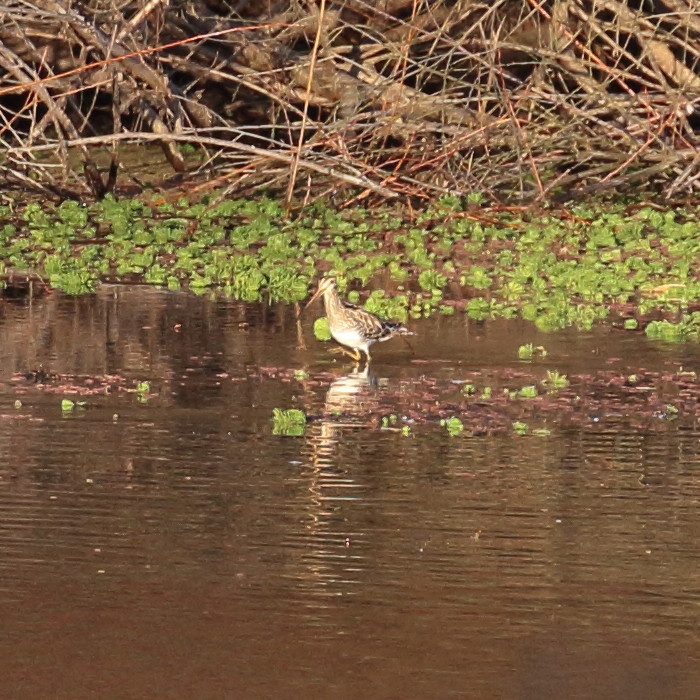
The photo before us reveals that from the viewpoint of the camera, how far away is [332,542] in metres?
7.18

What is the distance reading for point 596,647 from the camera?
6016 mm

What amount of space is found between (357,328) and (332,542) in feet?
13.5

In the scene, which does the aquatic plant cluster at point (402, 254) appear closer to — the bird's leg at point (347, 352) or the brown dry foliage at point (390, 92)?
the brown dry foliage at point (390, 92)

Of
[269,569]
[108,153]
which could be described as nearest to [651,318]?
[269,569]

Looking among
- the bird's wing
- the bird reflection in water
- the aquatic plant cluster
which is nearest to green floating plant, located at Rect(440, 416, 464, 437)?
the bird reflection in water

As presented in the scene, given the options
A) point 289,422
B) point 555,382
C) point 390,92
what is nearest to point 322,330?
point 555,382

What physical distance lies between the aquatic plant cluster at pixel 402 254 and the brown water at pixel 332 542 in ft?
7.95

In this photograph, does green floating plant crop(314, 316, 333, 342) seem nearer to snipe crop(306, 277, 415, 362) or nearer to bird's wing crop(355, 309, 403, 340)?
snipe crop(306, 277, 415, 362)

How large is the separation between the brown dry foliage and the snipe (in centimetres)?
507

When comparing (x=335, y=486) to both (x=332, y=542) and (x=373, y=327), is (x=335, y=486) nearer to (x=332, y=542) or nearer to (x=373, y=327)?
(x=332, y=542)

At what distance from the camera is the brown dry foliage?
16.9m

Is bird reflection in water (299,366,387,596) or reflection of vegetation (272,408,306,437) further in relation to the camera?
reflection of vegetation (272,408,306,437)

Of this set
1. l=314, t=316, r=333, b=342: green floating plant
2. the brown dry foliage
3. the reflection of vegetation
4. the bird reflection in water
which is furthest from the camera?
the brown dry foliage

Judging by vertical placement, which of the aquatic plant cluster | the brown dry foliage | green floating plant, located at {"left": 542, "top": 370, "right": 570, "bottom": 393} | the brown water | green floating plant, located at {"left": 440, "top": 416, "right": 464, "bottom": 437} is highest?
the brown dry foliage
